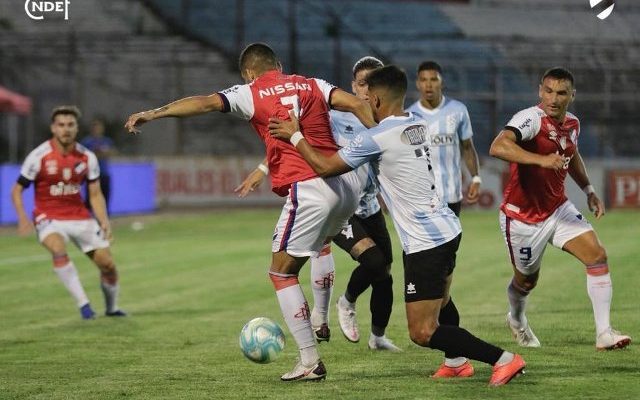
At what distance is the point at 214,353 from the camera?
987cm

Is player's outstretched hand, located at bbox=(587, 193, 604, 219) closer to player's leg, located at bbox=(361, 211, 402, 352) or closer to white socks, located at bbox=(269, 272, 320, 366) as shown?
player's leg, located at bbox=(361, 211, 402, 352)

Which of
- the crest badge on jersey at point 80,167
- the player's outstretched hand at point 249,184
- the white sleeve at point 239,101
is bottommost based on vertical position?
the crest badge on jersey at point 80,167

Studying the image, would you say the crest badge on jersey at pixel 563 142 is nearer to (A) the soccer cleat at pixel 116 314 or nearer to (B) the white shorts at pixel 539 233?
(B) the white shorts at pixel 539 233

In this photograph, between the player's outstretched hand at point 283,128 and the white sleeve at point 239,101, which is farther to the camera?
the white sleeve at point 239,101

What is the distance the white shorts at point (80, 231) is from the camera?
523 inches

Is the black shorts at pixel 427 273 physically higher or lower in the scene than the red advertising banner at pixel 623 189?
higher

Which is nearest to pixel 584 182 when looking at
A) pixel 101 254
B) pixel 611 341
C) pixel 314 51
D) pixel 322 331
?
pixel 611 341

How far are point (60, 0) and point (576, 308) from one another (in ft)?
99.2

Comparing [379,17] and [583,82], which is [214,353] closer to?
[583,82]

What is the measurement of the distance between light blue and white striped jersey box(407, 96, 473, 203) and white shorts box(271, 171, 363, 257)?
3417 millimetres

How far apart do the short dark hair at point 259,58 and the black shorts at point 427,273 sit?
1.73 m

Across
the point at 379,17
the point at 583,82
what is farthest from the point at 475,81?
the point at 379,17

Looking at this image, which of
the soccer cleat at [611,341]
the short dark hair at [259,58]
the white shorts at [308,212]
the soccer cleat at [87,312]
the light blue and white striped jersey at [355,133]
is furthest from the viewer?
the soccer cleat at [87,312]

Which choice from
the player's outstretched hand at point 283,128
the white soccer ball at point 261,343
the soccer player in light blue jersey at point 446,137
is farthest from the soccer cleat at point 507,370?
the soccer player in light blue jersey at point 446,137
